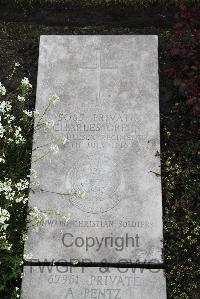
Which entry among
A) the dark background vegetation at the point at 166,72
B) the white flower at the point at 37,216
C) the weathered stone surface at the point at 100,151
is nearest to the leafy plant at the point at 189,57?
the dark background vegetation at the point at 166,72

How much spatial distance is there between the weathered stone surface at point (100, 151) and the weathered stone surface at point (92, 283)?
0.13m

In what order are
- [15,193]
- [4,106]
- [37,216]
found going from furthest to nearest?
[15,193], [4,106], [37,216]

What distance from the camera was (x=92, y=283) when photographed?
4969mm

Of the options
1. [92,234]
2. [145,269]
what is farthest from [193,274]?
[92,234]

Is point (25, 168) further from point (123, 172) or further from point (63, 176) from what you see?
point (123, 172)

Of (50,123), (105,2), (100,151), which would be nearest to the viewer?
(50,123)

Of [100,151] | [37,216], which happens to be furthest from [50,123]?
[37,216]

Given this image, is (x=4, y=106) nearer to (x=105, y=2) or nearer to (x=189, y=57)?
(x=189, y=57)

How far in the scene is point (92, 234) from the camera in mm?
5156

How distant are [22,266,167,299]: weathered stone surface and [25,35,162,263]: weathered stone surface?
0.42 feet

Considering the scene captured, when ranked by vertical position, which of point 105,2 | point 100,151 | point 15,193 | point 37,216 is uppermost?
point 105,2

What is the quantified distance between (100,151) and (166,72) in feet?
3.66

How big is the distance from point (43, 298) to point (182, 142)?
226 cm

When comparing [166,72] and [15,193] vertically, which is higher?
[166,72]
